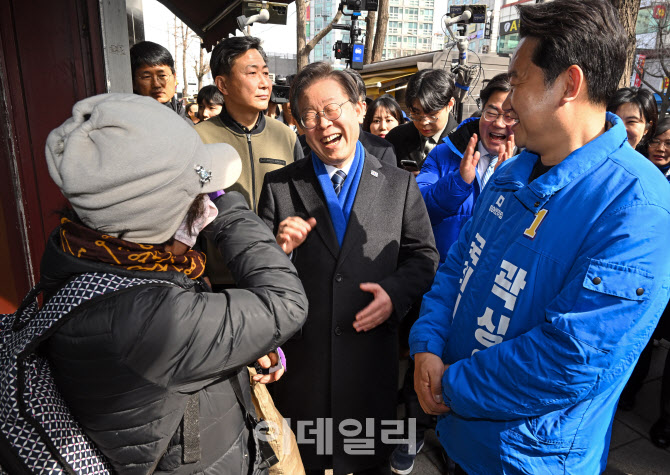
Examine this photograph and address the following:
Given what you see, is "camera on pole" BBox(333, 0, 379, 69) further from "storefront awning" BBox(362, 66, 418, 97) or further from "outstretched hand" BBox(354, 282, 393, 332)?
"outstretched hand" BBox(354, 282, 393, 332)

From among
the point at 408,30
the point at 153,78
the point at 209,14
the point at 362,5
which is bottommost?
the point at 153,78

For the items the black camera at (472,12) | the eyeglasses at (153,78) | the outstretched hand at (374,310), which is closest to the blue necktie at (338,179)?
the outstretched hand at (374,310)

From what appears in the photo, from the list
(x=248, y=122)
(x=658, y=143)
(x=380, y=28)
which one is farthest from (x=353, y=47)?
(x=248, y=122)

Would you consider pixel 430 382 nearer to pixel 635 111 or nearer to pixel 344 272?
pixel 344 272

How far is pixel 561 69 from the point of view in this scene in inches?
44.9

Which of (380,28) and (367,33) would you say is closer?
(380,28)

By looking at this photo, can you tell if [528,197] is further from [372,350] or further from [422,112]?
[422,112]

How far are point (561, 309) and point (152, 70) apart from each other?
3.42 m

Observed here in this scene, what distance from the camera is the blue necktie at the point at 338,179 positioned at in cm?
198

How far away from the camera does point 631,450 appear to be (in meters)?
2.73

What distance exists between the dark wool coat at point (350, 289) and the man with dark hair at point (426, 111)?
3.85 feet

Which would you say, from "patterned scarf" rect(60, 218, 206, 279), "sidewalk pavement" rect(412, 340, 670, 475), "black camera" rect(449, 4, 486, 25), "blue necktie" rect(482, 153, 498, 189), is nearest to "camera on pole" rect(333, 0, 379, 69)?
"black camera" rect(449, 4, 486, 25)

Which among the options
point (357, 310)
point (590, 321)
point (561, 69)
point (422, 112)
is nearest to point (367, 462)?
point (357, 310)

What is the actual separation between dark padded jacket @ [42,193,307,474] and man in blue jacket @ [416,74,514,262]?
1.46 m
